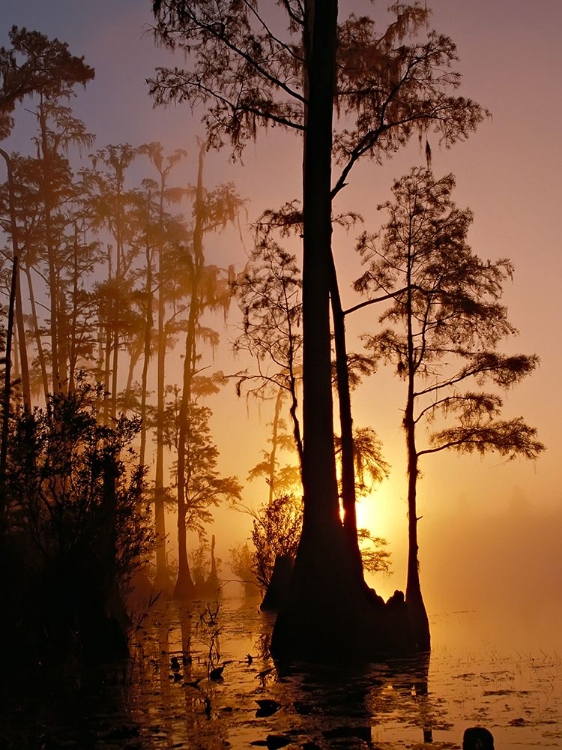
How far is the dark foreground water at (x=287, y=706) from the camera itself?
5.96 m

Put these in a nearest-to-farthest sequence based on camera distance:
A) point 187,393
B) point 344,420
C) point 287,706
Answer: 1. point 287,706
2. point 344,420
3. point 187,393

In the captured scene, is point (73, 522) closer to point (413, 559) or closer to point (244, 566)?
point (413, 559)

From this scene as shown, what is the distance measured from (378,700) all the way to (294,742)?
2.32 metres

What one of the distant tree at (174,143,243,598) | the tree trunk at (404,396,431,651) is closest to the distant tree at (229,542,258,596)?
the distant tree at (174,143,243,598)

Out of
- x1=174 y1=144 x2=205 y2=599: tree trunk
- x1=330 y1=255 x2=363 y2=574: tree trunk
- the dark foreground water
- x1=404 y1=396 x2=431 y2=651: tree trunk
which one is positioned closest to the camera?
the dark foreground water

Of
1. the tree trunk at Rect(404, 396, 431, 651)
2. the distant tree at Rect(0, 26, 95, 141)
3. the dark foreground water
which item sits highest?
the distant tree at Rect(0, 26, 95, 141)

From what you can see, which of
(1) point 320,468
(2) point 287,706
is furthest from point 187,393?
(2) point 287,706

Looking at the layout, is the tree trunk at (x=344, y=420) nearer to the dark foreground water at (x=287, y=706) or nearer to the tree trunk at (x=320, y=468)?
the tree trunk at (x=320, y=468)

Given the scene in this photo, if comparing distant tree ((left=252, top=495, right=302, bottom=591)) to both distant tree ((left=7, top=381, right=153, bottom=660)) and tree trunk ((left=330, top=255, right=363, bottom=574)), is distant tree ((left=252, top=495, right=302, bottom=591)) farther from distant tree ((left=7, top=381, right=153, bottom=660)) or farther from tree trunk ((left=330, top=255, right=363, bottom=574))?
distant tree ((left=7, top=381, right=153, bottom=660))

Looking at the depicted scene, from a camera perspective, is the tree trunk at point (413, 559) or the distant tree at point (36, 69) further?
the distant tree at point (36, 69)

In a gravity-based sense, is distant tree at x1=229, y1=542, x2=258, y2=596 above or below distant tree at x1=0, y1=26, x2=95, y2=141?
below

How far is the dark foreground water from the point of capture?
5.96 metres

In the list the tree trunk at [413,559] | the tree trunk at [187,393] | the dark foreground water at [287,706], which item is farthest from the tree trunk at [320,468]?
the tree trunk at [187,393]

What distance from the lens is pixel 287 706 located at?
7395mm
